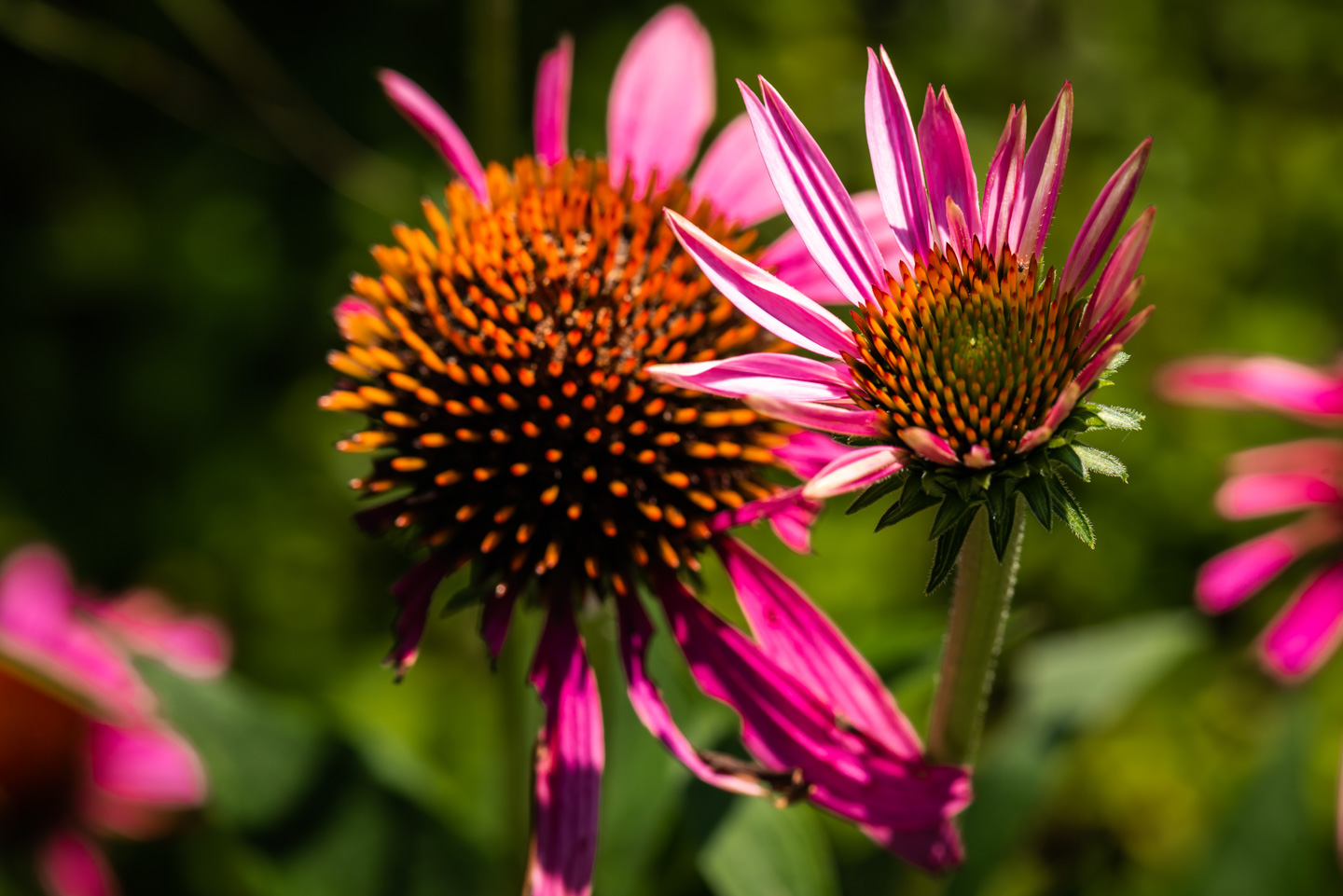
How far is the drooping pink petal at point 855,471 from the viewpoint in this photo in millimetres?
608

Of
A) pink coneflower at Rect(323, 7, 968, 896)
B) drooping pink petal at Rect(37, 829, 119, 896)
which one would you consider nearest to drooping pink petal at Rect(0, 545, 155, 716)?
drooping pink petal at Rect(37, 829, 119, 896)

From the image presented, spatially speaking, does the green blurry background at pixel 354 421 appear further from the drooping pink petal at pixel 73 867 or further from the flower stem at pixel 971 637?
the flower stem at pixel 971 637

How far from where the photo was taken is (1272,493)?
122 cm

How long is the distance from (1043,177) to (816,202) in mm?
134

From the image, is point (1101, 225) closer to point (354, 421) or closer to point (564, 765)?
point (564, 765)

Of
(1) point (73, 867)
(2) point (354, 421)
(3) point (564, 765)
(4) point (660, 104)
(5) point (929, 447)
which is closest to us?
(5) point (929, 447)

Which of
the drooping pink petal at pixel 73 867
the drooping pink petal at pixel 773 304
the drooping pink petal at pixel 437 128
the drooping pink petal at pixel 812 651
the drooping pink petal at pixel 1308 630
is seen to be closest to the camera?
the drooping pink petal at pixel 773 304

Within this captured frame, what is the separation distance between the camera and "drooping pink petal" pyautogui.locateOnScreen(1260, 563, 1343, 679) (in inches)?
45.3

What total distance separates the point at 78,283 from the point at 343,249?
2.06ft

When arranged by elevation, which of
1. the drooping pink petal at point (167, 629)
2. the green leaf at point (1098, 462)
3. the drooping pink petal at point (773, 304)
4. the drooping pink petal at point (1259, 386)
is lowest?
the drooping pink petal at point (167, 629)

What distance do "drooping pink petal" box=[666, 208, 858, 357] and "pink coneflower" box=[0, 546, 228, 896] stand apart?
1.10 meters

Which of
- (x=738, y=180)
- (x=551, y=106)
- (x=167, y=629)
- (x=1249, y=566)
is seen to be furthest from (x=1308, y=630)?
(x=167, y=629)

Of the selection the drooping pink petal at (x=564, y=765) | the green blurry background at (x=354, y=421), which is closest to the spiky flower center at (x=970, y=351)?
the drooping pink petal at (x=564, y=765)

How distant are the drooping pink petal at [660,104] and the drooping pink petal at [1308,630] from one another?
74 cm
